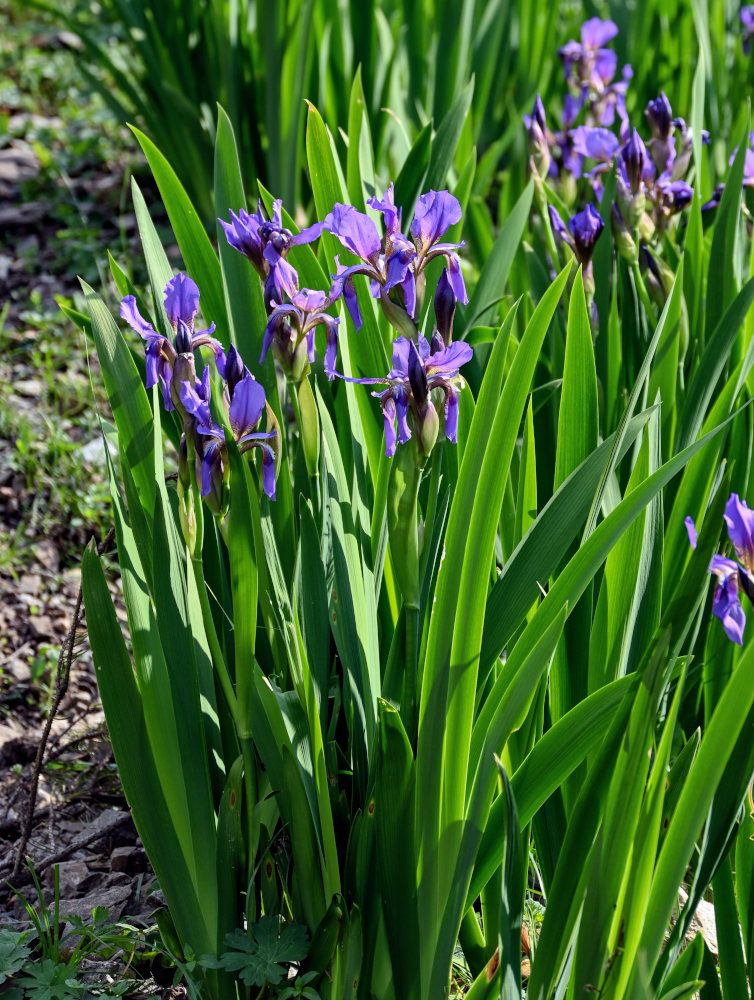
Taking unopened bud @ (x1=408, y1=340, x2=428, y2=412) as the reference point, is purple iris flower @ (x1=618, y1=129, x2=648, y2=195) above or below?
above

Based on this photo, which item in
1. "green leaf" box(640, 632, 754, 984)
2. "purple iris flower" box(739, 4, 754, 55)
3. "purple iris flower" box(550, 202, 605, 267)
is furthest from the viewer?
"purple iris flower" box(739, 4, 754, 55)

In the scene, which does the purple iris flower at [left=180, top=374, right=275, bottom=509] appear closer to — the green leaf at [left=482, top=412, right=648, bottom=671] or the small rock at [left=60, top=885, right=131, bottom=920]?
the green leaf at [left=482, top=412, right=648, bottom=671]

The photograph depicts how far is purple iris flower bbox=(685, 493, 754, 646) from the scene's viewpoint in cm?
86

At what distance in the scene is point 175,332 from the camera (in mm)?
968

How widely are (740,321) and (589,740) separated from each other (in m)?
0.59

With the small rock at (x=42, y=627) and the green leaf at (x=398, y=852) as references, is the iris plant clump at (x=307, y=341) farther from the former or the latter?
the small rock at (x=42, y=627)

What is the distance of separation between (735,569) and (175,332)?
570mm

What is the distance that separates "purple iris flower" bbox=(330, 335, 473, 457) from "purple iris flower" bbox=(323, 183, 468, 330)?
7cm

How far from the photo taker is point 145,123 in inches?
117

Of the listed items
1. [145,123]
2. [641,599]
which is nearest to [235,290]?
[641,599]

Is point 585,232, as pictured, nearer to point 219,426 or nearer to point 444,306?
point 444,306

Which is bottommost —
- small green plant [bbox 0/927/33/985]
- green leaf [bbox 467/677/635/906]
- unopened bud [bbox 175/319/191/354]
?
small green plant [bbox 0/927/33/985]

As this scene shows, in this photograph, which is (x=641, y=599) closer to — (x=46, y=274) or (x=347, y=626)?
(x=347, y=626)

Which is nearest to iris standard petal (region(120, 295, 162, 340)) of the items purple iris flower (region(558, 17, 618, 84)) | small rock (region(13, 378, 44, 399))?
small rock (region(13, 378, 44, 399))
